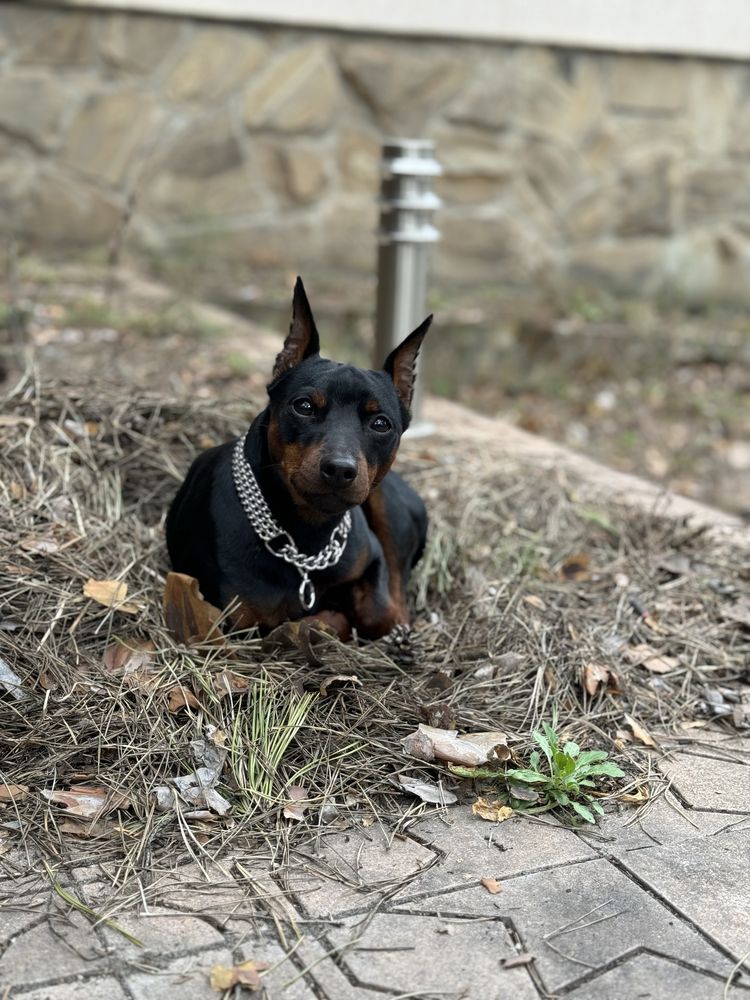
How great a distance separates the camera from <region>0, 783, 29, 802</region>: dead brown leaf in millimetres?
2451

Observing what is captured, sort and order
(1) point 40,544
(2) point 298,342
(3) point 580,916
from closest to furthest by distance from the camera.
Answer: (3) point 580,916 < (2) point 298,342 < (1) point 40,544

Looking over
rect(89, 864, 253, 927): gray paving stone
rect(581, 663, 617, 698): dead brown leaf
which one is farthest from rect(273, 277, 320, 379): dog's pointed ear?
rect(89, 864, 253, 927): gray paving stone

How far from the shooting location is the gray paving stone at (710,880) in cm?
221

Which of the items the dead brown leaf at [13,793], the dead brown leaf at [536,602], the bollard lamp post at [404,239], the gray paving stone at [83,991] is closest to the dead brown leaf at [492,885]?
the gray paving stone at [83,991]

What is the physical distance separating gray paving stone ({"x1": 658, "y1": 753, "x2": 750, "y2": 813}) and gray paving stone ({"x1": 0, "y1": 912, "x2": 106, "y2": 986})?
1.40 m

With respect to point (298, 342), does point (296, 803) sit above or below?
below

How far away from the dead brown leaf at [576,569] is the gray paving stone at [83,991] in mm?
2225

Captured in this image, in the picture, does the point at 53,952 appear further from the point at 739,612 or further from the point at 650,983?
the point at 739,612

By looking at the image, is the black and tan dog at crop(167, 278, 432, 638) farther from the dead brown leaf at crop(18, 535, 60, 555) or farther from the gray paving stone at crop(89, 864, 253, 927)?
the gray paving stone at crop(89, 864, 253, 927)

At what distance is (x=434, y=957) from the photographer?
2.08 meters

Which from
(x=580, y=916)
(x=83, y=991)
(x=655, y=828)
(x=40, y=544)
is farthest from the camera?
(x=40, y=544)

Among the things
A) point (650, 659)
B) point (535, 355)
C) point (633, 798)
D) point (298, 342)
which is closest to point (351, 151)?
point (535, 355)

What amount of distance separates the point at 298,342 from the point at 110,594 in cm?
85

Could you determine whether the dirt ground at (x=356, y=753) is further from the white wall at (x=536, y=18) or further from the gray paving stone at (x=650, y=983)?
the white wall at (x=536, y=18)
